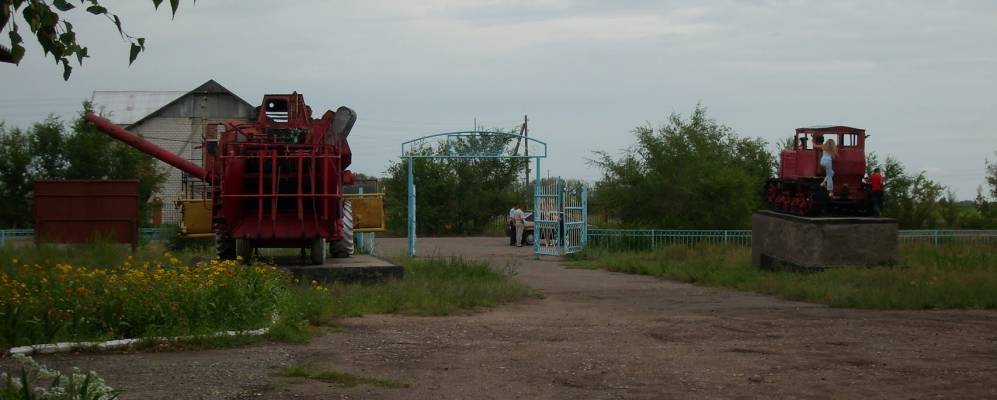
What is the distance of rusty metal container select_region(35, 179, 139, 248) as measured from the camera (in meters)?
24.2

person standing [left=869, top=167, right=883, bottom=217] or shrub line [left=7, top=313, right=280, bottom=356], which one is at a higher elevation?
person standing [left=869, top=167, right=883, bottom=217]

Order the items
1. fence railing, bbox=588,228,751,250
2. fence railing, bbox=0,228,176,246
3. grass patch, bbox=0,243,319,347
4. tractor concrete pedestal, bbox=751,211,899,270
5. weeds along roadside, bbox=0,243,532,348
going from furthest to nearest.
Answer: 1. fence railing, bbox=588,228,751,250
2. fence railing, bbox=0,228,176,246
3. tractor concrete pedestal, bbox=751,211,899,270
4. weeds along roadside, bbox=0,243,532,348
5. grass patch, bbox=0,243,319,347

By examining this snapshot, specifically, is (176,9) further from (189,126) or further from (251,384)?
(189,126)

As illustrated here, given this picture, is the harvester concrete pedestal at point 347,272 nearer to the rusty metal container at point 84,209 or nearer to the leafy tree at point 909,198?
the rusty metal container at point 84,209

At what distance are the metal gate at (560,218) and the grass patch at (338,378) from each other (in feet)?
67.9

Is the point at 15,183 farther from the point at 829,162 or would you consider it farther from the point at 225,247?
the point at 829,162

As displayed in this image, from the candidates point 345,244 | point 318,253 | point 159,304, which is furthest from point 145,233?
Result: point 159,304

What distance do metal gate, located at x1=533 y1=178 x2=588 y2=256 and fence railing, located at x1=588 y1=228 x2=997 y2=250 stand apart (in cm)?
112

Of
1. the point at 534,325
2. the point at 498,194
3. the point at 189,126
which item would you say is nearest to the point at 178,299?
the point at 534,325

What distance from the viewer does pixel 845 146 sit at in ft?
85.4

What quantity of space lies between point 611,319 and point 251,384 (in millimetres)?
6418

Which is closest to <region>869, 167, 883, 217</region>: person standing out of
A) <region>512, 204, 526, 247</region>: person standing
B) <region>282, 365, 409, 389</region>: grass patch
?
<region>512, 204, 526, 247</region>: person standing

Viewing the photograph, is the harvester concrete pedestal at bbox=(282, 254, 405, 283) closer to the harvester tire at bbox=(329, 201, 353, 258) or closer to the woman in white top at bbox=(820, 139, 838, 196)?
the harvester tire at bbox=(329, 201, 353, 258)

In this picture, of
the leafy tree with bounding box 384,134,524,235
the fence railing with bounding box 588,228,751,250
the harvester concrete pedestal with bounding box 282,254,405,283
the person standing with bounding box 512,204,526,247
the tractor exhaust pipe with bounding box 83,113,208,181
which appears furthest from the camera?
the leafy tree with bounding box 384,134,524,235
